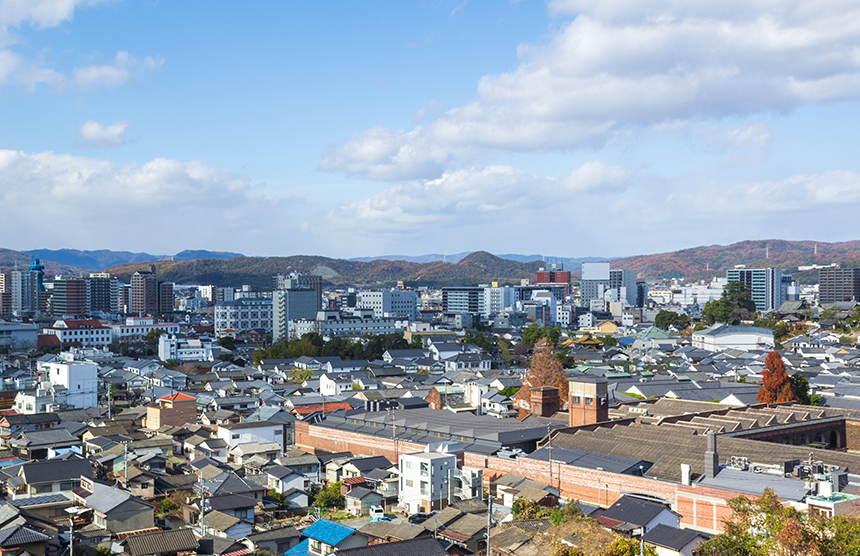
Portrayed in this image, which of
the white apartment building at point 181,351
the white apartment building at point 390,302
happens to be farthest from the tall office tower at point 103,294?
the white apartment building at point 181,351

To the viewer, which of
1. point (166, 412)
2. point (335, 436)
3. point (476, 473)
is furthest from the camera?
point (166, 412)

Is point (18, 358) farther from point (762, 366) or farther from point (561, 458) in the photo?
point (762, 366)

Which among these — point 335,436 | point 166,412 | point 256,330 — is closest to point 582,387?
point 335,436

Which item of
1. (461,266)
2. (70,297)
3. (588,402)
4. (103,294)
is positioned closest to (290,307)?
(70,297)

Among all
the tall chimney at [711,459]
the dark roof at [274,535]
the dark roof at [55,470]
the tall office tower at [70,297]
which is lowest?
the dark roof at [274,535]

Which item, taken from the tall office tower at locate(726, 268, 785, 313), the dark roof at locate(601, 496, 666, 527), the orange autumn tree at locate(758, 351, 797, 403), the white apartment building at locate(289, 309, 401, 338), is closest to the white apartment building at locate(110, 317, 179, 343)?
the white apartment building at locate(289, 309, 401, 338)

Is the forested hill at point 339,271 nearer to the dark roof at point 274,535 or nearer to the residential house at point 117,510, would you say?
the residential house at point 117,510
